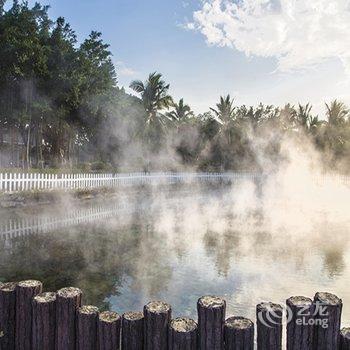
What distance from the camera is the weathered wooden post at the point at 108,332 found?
2.57 m

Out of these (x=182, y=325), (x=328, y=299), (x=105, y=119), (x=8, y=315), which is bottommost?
(x=8, y=315)

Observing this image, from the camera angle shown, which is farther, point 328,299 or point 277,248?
point 277,248

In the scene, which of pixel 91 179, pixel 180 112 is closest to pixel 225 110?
pixel 180 112

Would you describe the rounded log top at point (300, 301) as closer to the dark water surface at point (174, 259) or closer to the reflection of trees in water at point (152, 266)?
the dark water surface at point (174, 259)

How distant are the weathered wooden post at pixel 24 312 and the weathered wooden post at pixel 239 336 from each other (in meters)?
1.45

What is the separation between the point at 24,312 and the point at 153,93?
126 ft

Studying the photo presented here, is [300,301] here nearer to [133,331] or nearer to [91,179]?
[133,331]

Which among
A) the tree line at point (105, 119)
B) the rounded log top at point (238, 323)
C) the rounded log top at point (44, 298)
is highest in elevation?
the tree line at point (105, 119)

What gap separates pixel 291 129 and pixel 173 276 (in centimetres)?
5027

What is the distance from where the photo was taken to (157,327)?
2518mm

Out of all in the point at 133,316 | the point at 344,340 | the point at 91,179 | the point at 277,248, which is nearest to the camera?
the point at 344,340

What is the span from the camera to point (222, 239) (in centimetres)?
938

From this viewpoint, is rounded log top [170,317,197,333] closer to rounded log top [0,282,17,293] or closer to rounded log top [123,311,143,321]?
rounded log top [123,311,143,321]

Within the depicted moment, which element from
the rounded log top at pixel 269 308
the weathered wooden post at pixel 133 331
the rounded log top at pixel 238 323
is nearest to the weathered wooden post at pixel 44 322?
the weathered wooden post at pixel 133 331
